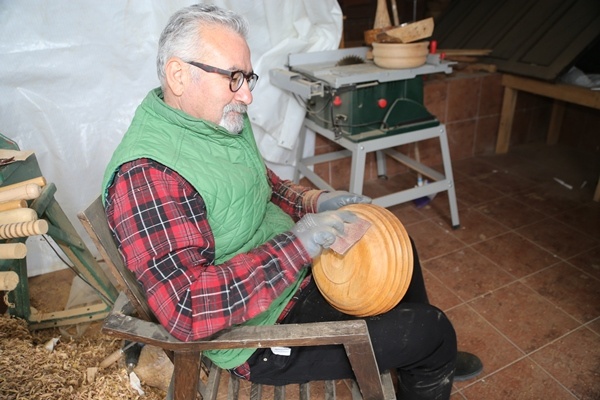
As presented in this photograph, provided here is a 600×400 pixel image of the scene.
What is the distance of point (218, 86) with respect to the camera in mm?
1097

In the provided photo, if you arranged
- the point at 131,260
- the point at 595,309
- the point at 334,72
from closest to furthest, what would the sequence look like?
1. the point at 131,260
2. the point at 595,309
3. the point at 334,72

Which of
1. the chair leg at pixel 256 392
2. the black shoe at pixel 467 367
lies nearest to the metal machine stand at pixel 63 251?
the chair leg at pixel 256 392

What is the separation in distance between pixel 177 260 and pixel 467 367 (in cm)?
130

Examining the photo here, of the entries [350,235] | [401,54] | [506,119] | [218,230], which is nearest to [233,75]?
[218,230]

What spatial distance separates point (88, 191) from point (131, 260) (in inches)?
60.2

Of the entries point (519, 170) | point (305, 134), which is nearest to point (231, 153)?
point (305, 134)

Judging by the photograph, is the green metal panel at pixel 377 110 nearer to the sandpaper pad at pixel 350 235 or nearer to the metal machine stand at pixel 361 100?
the metal machine stand at pixel 361 100

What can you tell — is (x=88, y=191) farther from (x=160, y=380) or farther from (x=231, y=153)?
(x=231, y=153)

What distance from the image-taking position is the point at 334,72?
2.11m

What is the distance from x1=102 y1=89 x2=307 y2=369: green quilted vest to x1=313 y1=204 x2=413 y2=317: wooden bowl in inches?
8.1

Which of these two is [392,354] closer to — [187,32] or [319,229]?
→ [319,229]

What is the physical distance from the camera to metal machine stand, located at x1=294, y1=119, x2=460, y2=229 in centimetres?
219

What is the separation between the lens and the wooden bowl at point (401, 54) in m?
2.05

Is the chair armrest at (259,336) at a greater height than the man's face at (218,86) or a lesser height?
lesser
